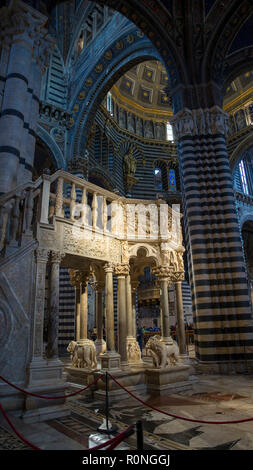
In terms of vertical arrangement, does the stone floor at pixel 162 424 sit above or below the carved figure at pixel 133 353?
below

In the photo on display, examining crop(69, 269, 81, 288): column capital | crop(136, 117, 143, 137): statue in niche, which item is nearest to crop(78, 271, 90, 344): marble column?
crop(69, 269, 81, 288): column capital

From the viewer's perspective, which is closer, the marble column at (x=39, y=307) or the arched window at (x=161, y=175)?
the marble column at (x=39, y=307)

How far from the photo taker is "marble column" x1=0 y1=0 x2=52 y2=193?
7152 millimetres

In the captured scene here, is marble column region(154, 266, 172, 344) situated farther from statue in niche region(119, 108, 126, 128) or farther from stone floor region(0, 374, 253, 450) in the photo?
statue in niche region(119, 108, 126, 128)

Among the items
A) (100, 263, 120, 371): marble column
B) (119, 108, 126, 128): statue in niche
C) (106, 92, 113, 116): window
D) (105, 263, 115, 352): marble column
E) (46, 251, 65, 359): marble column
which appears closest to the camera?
(46, 251, 65, 359): marble column

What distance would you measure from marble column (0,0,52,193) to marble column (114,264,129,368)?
325cm

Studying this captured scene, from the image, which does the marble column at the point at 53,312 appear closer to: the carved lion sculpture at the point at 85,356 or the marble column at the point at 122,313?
the marble column at the point at 122,313

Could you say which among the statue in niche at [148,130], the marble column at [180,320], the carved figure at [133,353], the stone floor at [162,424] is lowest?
the stone floor at [162,424]

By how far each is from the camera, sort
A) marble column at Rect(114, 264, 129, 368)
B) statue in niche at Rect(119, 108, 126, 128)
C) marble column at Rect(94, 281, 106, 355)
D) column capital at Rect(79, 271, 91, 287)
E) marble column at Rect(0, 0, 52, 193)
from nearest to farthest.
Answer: marble column at Rect(114, 264, 129, 368), marble column at Rect(0, 0, 52, 193), column capital at Rect(79, 271, 91, 287), marble column at Rect(94, 281, 106, 355), statue in niche at Rect(119, 108, 126, 128)

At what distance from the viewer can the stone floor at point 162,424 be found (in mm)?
3307

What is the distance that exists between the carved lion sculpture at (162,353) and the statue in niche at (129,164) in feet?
58.2

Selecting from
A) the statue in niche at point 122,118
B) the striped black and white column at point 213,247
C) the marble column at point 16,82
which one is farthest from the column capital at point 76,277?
the statue in niche at point 122,118

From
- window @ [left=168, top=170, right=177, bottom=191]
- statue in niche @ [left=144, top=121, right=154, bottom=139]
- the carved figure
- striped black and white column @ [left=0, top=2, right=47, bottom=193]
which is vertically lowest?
the carved figure

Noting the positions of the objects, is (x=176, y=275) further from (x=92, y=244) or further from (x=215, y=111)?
(x=215, y=111)
